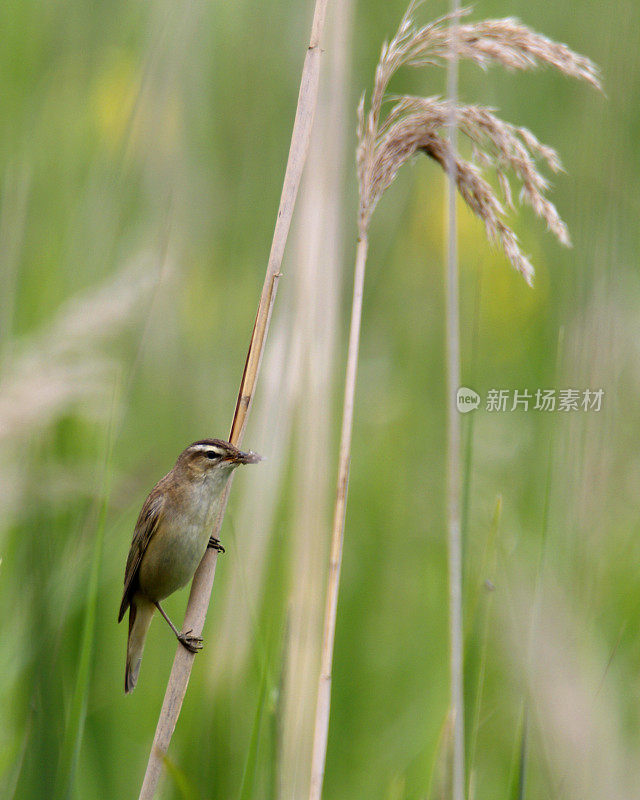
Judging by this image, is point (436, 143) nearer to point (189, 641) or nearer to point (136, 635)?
point (189, 641)

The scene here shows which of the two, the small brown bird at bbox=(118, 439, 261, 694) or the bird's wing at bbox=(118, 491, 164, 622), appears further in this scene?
the bird's wing at bbox=(118, 491, 164, 622)

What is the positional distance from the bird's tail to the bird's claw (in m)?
0.62

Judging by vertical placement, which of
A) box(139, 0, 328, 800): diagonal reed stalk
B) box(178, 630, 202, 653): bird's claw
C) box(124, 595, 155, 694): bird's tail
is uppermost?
box(139, 0, 328, 800): diagonal reed stalk

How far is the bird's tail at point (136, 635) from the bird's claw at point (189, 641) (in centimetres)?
62

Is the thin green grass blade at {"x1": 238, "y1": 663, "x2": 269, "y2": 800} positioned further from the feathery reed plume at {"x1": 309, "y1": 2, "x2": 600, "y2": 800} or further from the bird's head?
→ the bird's head

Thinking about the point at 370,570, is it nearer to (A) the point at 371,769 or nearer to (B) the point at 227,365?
(A) the point at 371,769

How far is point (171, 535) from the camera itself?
251 cm

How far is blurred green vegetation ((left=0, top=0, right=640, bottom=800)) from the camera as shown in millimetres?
1978

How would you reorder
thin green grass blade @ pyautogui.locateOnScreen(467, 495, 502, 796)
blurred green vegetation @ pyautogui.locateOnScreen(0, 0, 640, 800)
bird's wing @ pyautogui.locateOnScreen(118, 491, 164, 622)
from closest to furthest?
thin green grass blade @ pyautogui.locateOnScreen(467, 495, 502, 796) < blurred green vegetation @ pyautogui.locateOnScreen(0, 0, 640, 800) < bird's wing @ pyautogui.locateOnScreen(118, 491, 164, 622)

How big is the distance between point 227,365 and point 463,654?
1.84 metres

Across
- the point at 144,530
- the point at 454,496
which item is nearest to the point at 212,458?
the point at 144,530

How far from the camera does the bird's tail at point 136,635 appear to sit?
8.21ft

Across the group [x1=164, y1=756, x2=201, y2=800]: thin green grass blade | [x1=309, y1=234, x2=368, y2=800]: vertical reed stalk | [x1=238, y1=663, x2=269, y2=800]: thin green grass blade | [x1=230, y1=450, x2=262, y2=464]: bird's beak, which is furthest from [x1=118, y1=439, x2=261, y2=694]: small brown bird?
[x1=164, y1=756, x2=201, y2=800]: thin green grass blade

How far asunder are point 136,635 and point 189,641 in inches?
30.7
